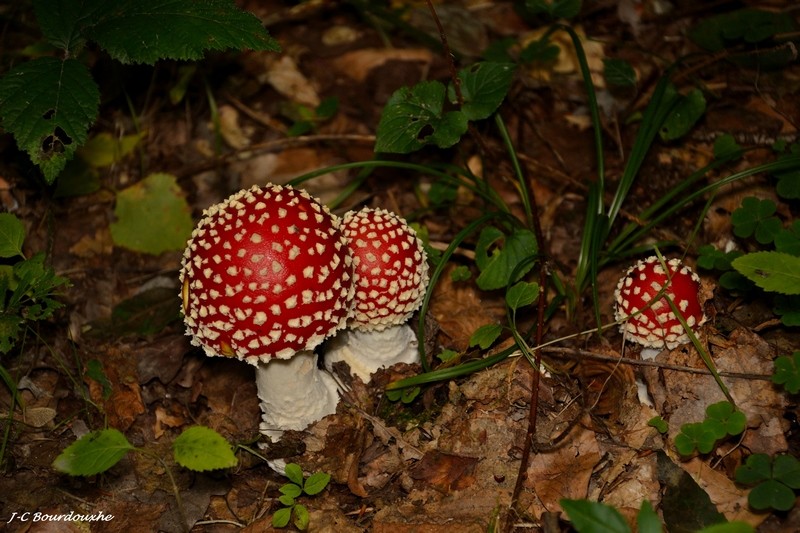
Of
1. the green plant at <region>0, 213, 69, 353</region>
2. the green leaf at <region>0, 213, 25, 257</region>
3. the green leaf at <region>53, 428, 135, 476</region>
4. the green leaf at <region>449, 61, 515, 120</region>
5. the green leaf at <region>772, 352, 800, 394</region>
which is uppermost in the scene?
the green leaf at <region>449, 61, 515, 120</region>

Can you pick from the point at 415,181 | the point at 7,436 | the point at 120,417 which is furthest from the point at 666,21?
the point at 7,436

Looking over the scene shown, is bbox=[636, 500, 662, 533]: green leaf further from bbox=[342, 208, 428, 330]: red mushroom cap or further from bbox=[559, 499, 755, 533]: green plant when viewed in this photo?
bbox=[342, 208, 428, 330]: red mushroom cap

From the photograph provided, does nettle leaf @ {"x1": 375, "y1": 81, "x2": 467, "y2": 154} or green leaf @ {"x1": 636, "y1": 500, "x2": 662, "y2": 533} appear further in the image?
nettle leaf @ {"x1": 375, "y1": 81, "x2": 467, "y2": 154}

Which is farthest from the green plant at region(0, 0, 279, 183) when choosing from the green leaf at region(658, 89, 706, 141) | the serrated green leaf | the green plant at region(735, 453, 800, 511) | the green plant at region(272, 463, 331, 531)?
the green plant at region(735, 453, 800, 511)

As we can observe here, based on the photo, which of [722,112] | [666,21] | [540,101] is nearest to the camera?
[722,112]

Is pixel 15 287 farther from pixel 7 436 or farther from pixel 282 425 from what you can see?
pixel 282 425

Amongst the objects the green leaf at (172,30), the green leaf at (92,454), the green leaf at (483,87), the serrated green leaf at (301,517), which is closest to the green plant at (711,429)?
the serrated green leaf at (301,517)
